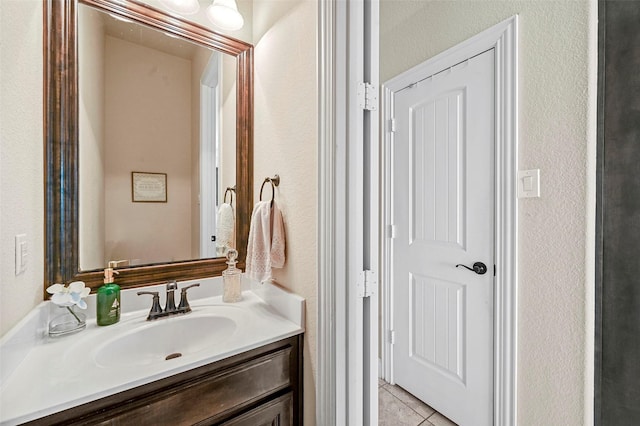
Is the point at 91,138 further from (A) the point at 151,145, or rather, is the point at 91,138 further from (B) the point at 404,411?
(B) the point at 404,411

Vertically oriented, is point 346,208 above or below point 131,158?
below

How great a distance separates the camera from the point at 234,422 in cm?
92

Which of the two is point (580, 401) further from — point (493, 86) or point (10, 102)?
point (10, 102)

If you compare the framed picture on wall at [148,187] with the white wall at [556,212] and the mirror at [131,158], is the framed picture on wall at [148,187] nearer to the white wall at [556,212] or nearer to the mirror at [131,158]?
the mirror at [131,158]

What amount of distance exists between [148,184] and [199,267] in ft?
1.44

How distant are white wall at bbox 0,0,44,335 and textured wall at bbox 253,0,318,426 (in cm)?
80

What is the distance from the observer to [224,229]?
1.43 metres

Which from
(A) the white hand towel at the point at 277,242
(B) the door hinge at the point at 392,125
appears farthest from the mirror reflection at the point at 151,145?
(B) the door hinge at the point at 392,125

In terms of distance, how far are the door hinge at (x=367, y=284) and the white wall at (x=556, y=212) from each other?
0.76m

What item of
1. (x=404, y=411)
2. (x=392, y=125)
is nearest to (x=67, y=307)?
(x=404, y=411)

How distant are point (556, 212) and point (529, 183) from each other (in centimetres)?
16

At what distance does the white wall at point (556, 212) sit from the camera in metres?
1.06

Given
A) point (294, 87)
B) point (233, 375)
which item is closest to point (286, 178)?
point (294, 87)

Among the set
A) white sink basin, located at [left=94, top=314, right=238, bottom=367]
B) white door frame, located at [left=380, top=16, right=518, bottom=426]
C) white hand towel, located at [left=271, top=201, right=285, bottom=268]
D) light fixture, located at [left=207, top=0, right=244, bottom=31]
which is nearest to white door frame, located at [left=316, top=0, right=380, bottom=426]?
white hand towel, located at [left=271, top=201, right=285, bottom=268]
